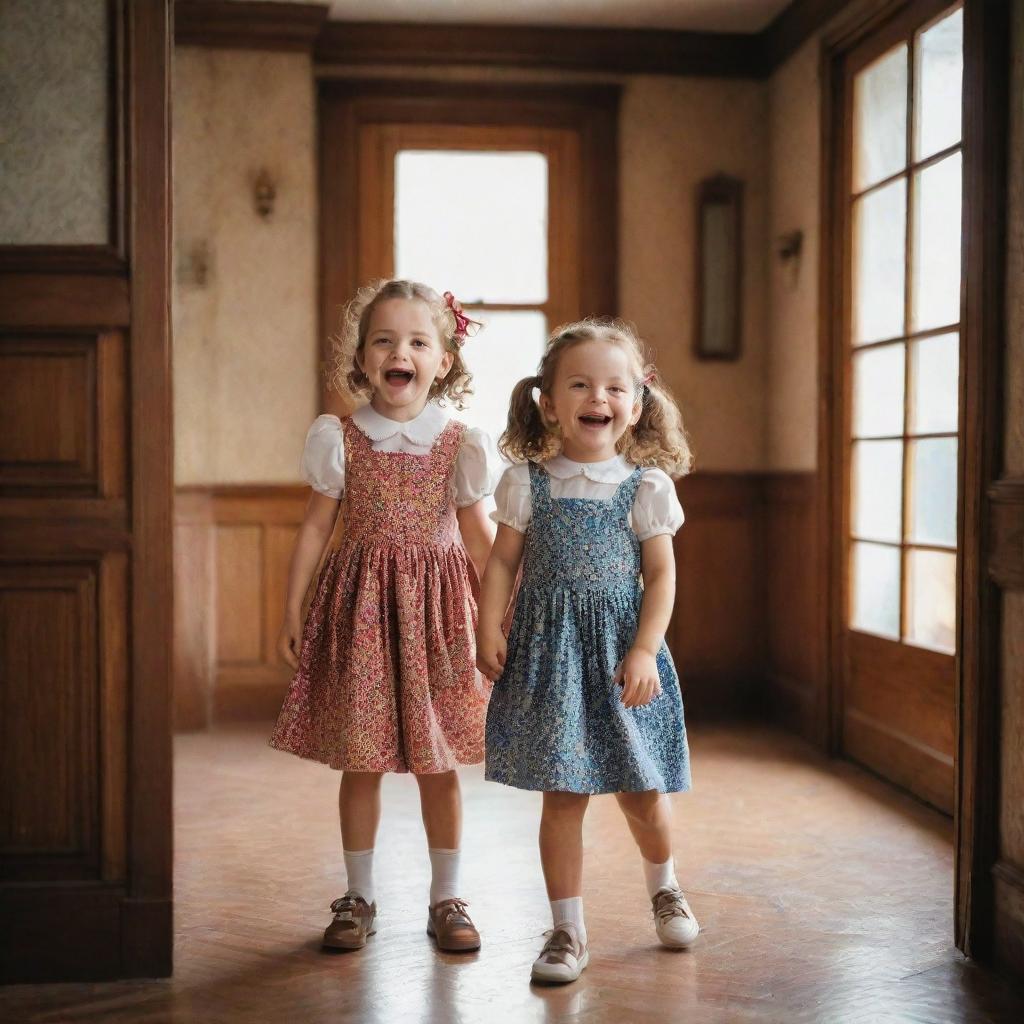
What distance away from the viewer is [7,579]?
2.46 metres

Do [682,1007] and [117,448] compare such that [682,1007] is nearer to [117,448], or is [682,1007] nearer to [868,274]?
[117,448]

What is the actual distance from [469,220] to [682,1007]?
3.58 m

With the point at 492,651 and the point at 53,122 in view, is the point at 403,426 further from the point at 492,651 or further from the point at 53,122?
the point at 53,122

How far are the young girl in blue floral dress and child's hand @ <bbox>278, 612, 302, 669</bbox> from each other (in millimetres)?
418

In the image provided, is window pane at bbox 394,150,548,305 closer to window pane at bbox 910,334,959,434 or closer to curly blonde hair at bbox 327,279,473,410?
window pane at bbox 910,334,959,434

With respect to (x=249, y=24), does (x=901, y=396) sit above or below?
below

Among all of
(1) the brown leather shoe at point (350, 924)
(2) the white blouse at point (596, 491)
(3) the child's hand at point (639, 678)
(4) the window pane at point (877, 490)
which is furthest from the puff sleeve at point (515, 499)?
(4) the window pane at point (877, 490)

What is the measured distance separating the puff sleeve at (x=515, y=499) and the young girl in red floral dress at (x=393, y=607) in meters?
0.16

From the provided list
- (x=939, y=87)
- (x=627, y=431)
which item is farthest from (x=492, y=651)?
(x=939, y=87)

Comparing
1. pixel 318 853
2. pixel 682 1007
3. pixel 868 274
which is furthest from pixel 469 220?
pixel 682 1007

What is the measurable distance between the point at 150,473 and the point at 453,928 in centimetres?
111

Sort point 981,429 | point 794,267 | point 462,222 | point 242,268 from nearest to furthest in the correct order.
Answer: point 981,429, point 794,267, point 242,268, point 462,222

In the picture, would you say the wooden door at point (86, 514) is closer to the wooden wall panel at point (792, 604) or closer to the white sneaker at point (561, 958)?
the white sneaker at point (561, 958)

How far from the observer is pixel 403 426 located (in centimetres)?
271
